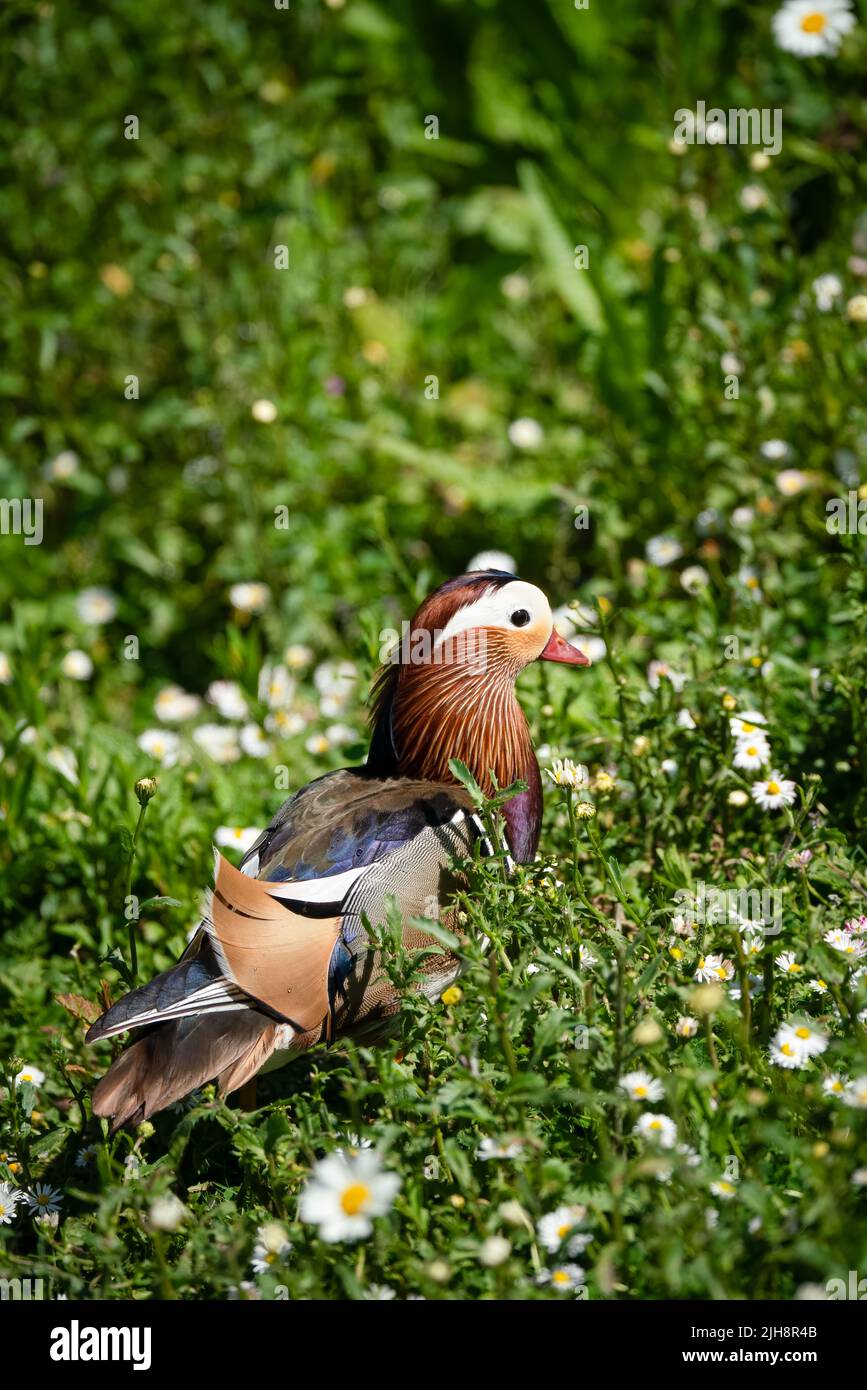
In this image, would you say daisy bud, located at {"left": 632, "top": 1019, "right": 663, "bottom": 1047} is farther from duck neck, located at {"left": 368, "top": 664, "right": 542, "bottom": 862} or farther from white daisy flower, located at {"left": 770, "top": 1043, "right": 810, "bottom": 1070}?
Result: duck neck, located at {"left": 368, "top": 664, "right": 542, "bottom": 862}

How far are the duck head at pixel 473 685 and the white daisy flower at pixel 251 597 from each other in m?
1.52

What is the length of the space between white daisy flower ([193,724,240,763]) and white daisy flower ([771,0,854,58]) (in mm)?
2802

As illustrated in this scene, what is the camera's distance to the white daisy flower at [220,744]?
373cm

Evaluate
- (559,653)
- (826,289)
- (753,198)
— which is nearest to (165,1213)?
(559,653)

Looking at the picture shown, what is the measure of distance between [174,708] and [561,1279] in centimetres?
248

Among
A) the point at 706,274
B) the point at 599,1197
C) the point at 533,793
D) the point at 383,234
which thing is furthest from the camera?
the point at 383,234

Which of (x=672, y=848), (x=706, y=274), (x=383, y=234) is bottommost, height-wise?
(x=672, y=848)

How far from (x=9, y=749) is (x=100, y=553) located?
130 cm

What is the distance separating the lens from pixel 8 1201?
244cm

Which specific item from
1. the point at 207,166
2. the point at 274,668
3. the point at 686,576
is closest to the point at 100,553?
the point at 274,668

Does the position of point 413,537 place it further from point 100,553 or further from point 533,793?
point 533,793

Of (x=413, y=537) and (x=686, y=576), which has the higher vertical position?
(x=413, y=537)

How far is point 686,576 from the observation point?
3.69m

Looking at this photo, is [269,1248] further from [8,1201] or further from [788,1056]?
[788,1056]
